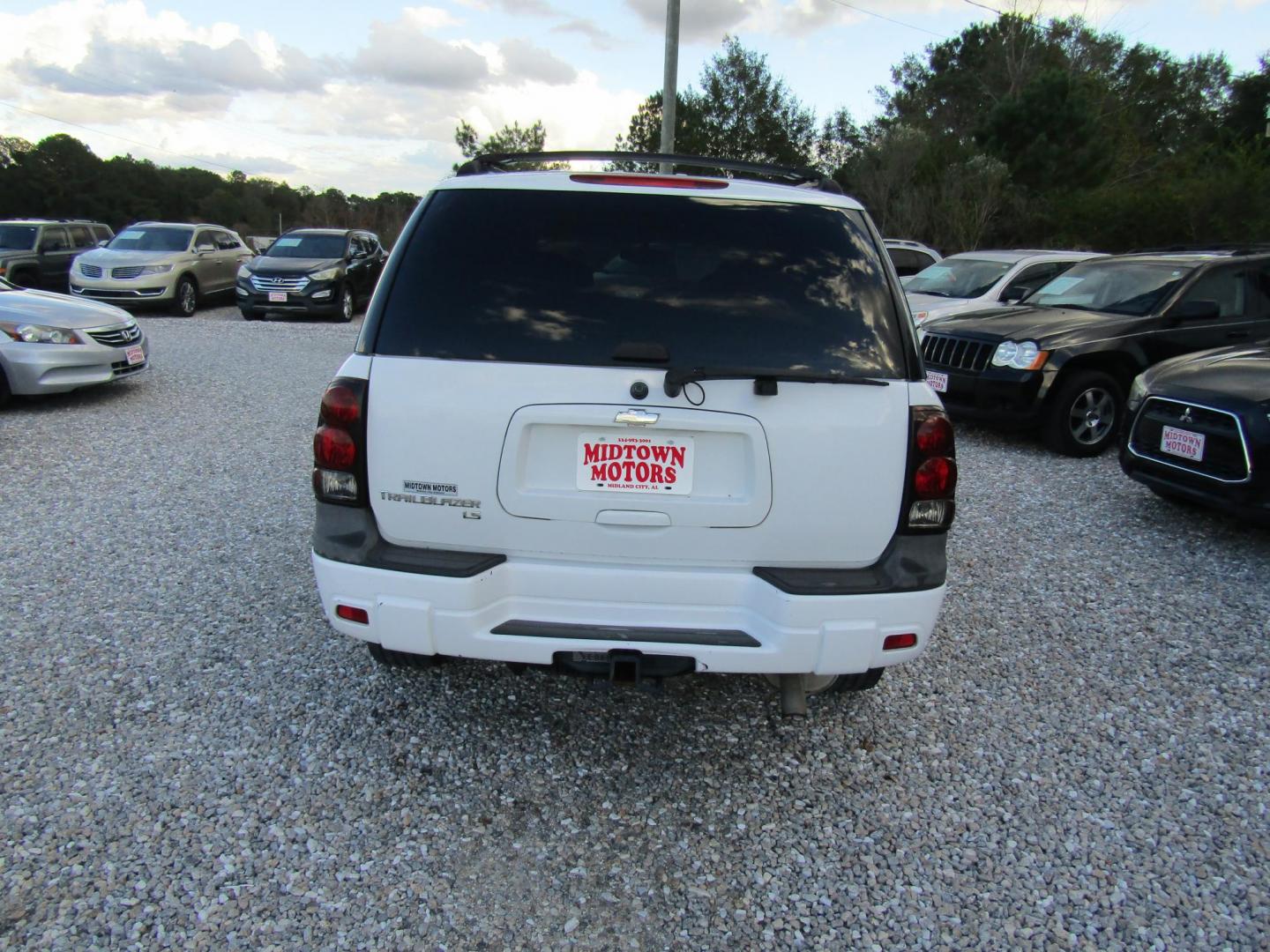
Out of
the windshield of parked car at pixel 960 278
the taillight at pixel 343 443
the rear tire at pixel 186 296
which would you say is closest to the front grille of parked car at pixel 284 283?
the rear tire at pixel 186 296

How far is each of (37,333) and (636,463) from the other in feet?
24.9

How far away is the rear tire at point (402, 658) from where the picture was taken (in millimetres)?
2826

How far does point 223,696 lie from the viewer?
A: 10.6ft

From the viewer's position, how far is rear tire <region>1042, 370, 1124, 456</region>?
7.34m

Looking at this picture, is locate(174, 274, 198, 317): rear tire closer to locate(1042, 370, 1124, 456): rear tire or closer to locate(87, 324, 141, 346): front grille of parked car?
locate(87, 324, 141, 346): front grille of parked car

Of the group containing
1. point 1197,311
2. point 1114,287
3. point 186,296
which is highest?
point 1114,287

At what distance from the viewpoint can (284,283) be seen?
603 inches

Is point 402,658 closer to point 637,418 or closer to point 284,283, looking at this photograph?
point 637,418

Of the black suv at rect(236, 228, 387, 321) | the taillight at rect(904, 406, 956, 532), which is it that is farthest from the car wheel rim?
the black suv at rect(236, 228, 387, 321)

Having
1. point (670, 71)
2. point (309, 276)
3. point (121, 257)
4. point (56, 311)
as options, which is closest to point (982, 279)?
point (670, 71)

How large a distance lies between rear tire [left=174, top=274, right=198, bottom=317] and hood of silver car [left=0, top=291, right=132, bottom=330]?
7638 mm

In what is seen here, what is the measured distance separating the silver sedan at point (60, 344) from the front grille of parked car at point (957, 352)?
7446mm

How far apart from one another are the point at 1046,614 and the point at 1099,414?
397 cm

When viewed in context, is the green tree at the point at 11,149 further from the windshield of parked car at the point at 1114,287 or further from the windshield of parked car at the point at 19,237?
the windshield of parked car at the point at 1114,287
